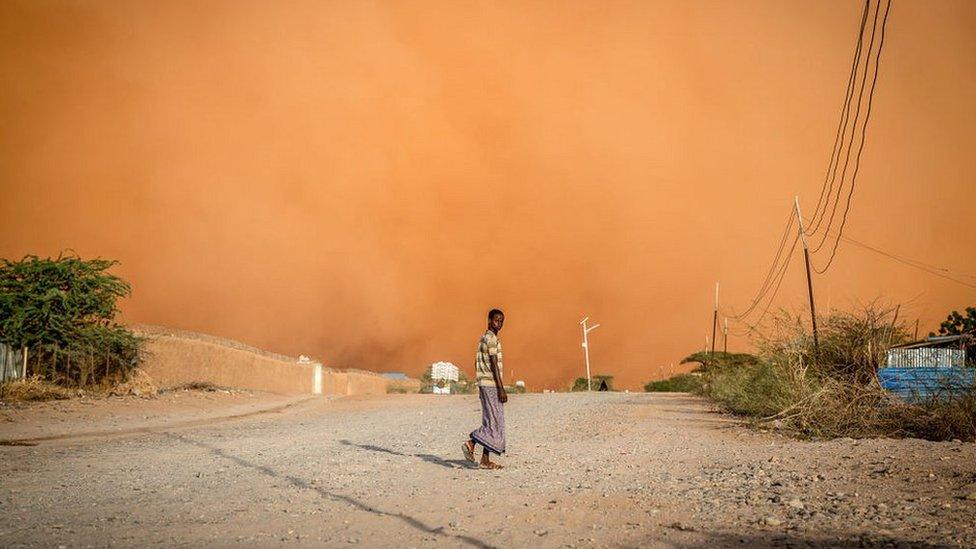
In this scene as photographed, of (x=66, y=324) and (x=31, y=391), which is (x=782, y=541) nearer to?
(x=31, y=391)

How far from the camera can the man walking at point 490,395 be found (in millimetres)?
10523

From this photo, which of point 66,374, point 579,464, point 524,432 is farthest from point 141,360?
point 579,464

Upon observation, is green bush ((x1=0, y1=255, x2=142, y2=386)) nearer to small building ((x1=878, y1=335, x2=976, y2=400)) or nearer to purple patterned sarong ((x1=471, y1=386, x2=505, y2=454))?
purple patterned sarong ((x1=471, y1=386, x2=505, y2=454))

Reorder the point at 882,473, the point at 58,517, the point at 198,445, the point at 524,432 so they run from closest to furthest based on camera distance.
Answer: the point at 58,517 → the point at 882,473 → the point at 198,445 → the point at 524,432

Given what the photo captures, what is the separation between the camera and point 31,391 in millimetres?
23688

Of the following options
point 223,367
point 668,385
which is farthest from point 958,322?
point 223,367

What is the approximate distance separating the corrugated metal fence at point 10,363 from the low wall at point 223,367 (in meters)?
5.25

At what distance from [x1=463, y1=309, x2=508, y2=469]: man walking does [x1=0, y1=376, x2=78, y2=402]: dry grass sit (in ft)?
58.4

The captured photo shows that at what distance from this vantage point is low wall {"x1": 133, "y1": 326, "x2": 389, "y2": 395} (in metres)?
34.2

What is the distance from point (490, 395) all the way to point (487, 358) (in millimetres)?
512

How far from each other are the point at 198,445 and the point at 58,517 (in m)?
6.88

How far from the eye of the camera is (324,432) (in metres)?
16.9

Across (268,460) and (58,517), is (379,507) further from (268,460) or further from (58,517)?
(268,460)

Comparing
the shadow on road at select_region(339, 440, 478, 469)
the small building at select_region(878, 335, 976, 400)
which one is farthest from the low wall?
the small building at select_region(878, 335, 976, 400)
